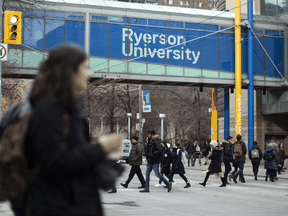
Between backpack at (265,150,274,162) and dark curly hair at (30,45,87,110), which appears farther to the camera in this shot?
backpack at (265,150,274,162)

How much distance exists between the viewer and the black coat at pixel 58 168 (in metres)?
2.11

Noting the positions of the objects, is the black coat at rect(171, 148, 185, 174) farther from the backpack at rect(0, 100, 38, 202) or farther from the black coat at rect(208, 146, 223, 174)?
the backpack at rect(0, 100, 38, 202)

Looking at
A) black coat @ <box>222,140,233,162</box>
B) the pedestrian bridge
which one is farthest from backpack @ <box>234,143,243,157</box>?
the pedestrian bridge

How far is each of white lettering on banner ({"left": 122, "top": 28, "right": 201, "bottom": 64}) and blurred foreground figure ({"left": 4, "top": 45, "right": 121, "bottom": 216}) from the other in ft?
85.7

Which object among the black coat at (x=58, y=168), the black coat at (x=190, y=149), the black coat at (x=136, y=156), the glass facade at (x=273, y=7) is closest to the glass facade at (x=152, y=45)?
the glass facade at (x=273, y=7)

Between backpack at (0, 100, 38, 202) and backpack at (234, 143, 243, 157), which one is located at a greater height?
backpack at (0, 100, 38, 202)

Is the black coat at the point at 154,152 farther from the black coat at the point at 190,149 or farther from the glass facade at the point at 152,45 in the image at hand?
the black coat at the point at 190,149

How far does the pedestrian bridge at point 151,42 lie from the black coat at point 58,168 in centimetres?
2422

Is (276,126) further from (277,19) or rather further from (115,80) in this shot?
(115,80)

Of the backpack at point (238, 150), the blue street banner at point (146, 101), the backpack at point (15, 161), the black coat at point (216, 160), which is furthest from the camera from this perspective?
the blue street banner at point (146, 101)

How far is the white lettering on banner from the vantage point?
28484mm

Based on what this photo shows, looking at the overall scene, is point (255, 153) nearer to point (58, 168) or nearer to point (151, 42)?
point (151, 42)

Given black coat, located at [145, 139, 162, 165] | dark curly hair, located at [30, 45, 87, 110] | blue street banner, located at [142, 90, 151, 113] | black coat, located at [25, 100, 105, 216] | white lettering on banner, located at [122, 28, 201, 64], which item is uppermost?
white lettering on banner, located at [122, 28, 201, 64]

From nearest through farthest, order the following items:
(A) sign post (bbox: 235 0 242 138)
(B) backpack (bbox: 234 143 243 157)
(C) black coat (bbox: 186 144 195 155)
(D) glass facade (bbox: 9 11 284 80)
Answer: (B) backpack (bbox: 234 143 243 157), (D) glass facade (bbox: 9 11 284 80), (A) sign post (bbox: 235 0 242 138), (C) black coat (bbox: 186 144 195 155)
